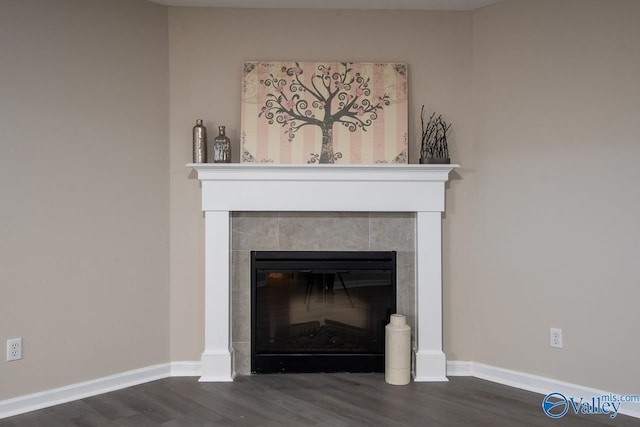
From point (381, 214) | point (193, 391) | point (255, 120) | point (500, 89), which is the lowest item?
point (193, 391)

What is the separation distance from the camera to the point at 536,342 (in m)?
2.99

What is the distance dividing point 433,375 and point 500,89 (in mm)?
1875

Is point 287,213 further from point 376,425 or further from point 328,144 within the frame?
point 376,425

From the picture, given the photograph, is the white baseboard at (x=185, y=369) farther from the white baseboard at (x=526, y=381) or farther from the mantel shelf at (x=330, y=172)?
the white baseboard at (x=526, y=381)

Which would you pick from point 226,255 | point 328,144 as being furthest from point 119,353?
point 328,144

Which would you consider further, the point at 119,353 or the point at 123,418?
the point at 119,353

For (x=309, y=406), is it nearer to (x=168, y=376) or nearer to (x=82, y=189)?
(x=168, y=376)

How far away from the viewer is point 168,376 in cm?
321

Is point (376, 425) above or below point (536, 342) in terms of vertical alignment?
below

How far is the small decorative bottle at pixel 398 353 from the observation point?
305 centimetres

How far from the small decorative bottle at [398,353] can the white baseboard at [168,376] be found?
365 millimetres

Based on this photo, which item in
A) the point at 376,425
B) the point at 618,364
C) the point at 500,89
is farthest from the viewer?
the point at 500,89

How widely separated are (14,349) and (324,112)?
7.31ft

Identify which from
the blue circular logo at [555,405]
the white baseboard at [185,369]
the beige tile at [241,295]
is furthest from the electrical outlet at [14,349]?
the blue circular logo at [555,405]
